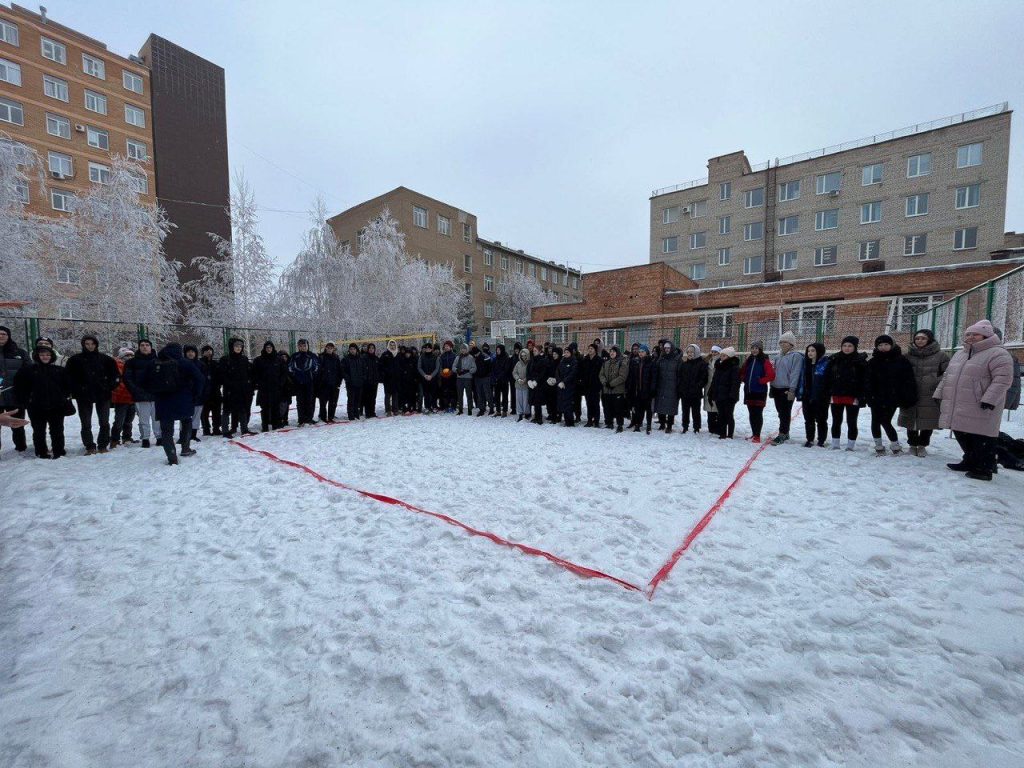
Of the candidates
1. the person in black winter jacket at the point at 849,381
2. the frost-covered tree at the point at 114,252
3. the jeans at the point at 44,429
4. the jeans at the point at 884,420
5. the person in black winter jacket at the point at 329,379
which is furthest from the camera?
the frost-covered tree at the point at 114,252

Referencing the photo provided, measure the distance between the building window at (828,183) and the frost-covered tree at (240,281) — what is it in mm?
35911

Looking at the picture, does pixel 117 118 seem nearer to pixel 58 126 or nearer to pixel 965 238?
pixel 58 126

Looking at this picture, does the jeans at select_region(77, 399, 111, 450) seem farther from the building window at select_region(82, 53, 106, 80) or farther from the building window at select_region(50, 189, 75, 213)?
the building window at select_region(82, 53, 106, 80)

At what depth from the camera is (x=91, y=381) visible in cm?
670

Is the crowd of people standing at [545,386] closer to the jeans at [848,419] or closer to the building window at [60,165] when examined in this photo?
the jeans at [848,419]

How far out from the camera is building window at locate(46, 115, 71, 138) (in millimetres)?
27345

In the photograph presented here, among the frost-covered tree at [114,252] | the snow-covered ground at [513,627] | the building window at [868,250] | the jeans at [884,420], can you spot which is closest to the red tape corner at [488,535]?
the snow-covered ground at [513,627]

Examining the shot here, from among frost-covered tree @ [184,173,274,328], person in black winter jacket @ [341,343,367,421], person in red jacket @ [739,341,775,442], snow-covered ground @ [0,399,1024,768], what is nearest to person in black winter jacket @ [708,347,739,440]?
person in red jacket @ [739,341,775,442]

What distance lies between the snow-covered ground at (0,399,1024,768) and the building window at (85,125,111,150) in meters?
36.2

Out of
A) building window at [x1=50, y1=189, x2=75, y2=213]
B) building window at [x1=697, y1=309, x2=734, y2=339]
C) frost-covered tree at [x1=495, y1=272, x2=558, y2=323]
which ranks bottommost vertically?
building window at [x1=697, y1=309, x2=734, y2=339]

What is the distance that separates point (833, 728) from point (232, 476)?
6294 mm

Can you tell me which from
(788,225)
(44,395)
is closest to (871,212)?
(788,225)

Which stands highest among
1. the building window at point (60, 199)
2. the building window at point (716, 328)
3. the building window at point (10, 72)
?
the building window at point (10, 72)

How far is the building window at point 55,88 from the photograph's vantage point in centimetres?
2737
